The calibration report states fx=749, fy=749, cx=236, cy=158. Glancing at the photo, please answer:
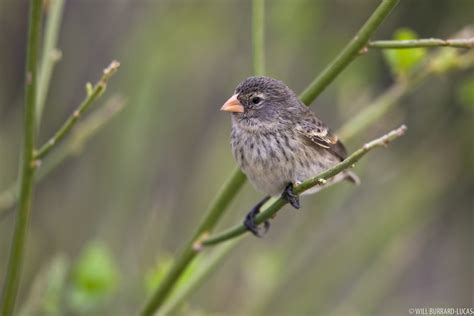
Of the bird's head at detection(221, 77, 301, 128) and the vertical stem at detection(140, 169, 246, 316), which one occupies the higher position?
the bird's head at detection(221, 77, 301, 128)

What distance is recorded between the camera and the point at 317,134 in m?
4.05

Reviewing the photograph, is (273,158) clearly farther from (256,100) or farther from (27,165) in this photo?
(27,165)

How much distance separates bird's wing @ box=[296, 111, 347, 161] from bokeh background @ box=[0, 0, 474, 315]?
2.56 ft

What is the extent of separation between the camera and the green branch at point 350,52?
277 cm

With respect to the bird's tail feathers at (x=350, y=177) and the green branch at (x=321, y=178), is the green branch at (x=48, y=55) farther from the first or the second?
the bird's tail feathers at (x=350, y=177)

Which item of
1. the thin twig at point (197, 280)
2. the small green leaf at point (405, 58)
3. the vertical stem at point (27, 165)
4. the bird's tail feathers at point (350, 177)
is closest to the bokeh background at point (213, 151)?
the bird's tail feathers at point (350, 177)

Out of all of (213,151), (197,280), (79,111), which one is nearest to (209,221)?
(197,280)

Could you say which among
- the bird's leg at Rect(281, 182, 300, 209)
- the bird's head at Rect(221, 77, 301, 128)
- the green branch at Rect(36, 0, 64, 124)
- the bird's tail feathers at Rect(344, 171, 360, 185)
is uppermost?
the green branch at Rect(36, 0, 64, 124)

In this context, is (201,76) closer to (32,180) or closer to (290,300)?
(290,300)

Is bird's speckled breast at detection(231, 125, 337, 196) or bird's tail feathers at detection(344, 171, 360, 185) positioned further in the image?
bird's tail feathers at detection(344, 171, 360, 185)

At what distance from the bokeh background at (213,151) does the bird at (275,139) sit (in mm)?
910

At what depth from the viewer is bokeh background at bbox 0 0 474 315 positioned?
211 inches

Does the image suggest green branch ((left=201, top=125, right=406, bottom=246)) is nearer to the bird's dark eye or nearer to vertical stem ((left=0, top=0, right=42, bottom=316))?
vertical stem ((left=0, top=0, right=42, bottom=316))

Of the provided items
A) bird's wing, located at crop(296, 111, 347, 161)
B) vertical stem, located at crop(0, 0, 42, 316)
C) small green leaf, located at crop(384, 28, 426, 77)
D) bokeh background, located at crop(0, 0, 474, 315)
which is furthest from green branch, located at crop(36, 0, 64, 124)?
bokeh background, located at crop(0, 0, 474, 315)
